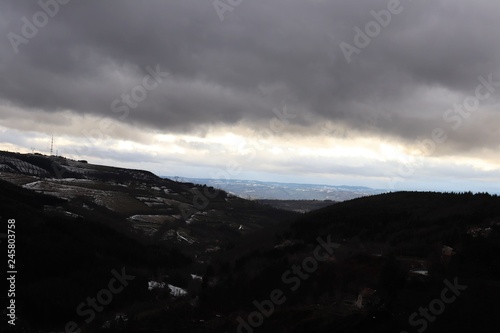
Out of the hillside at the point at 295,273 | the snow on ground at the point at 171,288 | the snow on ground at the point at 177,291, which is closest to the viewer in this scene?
the hillside at the point at 295,273

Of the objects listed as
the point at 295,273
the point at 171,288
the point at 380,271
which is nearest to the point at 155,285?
the point at 171,288

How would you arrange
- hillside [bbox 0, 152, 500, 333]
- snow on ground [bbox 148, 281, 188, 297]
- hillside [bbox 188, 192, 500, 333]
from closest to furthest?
1. hillside [bbox 188, 192, 500, 333]
2. hillside [bbox 0, 152, 500, 333]
3. snow on ground [bbox 148, 281, 188, 297]

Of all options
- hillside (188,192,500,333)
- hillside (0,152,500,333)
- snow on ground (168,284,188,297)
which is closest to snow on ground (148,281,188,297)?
snow on ground (168,284,188,297)

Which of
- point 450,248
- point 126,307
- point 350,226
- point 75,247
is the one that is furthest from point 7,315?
point 350,226

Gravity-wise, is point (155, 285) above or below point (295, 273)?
below

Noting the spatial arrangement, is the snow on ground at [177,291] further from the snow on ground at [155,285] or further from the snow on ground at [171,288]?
the snow on ground at [155,285]

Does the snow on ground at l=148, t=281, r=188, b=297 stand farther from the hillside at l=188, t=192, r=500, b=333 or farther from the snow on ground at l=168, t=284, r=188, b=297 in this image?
the hillside at l=188, t=192, r=500, b=333

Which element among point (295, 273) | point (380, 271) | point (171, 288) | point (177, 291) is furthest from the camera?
point (171, 288)

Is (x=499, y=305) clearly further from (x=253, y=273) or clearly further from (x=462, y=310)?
(x=253, y=273)

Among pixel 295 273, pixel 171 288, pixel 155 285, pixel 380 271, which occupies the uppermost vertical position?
pixel 380 271

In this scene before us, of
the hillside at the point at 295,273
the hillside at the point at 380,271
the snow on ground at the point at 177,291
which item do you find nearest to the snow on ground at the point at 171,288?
the snow on ground at the point at 177,291

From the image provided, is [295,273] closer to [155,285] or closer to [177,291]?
[177,291]
